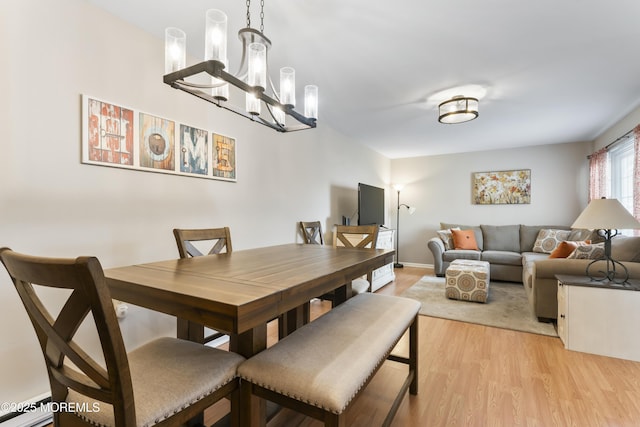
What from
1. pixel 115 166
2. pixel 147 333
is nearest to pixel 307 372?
pixel 147 333

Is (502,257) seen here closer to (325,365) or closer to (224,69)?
(325,365)

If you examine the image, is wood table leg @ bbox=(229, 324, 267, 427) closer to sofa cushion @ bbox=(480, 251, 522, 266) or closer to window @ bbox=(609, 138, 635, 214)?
sofa cushion @ bbox=(480, 251, 522, 266)

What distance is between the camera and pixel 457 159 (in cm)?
576

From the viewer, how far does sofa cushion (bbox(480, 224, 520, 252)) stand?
4988 mm

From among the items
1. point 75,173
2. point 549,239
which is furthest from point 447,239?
point 75,173

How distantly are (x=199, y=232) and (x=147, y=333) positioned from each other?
31.9 inches

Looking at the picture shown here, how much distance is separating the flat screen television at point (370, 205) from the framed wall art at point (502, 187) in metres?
1.91

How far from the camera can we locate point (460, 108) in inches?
118

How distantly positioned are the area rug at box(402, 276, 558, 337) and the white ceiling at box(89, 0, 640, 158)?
2256 mm

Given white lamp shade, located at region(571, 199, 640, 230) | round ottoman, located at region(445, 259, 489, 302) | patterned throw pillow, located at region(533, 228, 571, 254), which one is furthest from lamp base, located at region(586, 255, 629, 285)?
patterned throw pillow, located at region(533, 228, 571, 254)

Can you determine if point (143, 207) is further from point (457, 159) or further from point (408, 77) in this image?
point (457, 159)

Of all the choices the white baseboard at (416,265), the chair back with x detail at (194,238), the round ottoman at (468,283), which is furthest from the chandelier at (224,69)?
the white baseboard at (416,265)

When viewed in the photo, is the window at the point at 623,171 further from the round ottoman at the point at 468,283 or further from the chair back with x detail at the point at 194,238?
the chair back with x detail at the point at 194,238

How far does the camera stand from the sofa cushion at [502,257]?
4.47 meters
